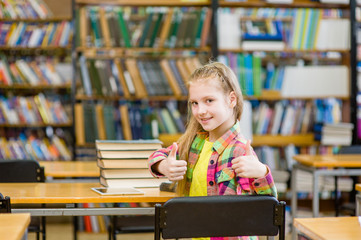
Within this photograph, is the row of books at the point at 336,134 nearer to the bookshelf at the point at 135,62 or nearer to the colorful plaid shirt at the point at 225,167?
the bookshelf at the point at 135,62

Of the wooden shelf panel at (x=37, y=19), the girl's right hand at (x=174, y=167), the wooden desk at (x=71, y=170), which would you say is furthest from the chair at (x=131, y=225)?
the wooden shelf panel at (x=37, y=19)

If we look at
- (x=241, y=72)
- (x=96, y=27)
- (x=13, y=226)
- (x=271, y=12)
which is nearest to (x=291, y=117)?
(x=241, y=72)

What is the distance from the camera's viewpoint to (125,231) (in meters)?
2.59

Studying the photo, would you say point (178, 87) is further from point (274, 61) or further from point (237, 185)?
point (237, 185)

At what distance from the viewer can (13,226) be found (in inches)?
48.1

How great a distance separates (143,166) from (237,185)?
53 cm

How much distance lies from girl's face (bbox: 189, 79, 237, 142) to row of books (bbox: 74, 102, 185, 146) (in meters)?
2.63

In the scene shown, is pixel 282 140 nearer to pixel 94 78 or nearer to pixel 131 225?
pixel 94 78

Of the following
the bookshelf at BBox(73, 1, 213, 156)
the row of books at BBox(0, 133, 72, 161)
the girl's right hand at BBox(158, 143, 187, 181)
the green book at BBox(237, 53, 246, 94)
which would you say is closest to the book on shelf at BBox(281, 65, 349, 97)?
the green book at BBox(237, 53, 246, 94)

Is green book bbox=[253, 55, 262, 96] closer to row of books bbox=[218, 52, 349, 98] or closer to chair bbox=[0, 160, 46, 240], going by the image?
row of books bbox=[218, 52, 349, 98]

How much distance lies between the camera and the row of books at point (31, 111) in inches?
191

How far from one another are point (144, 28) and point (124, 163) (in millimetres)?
2585

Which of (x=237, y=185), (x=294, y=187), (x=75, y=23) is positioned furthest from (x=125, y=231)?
(x=75, y=23)

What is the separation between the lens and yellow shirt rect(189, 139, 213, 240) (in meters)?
1.74
